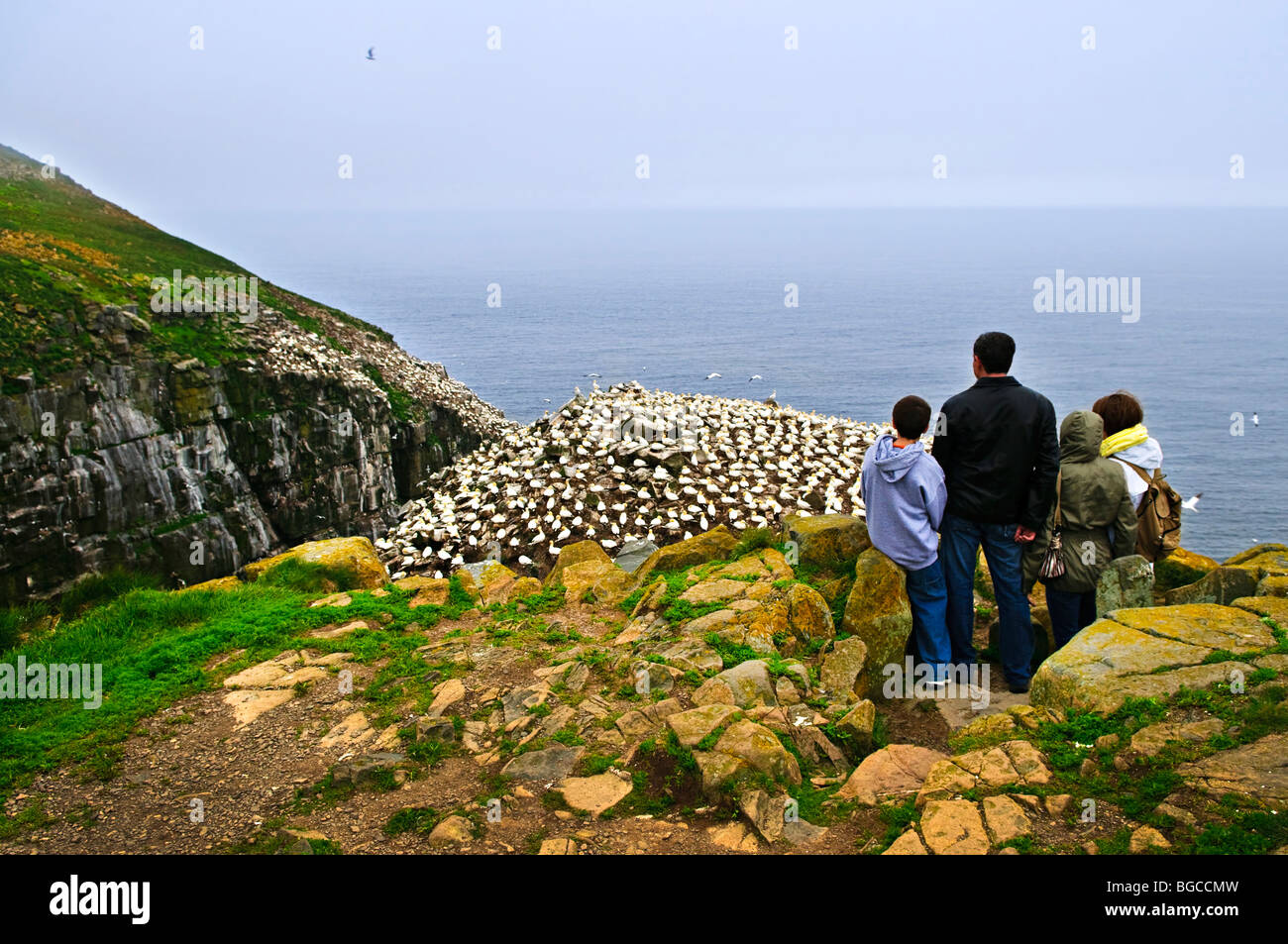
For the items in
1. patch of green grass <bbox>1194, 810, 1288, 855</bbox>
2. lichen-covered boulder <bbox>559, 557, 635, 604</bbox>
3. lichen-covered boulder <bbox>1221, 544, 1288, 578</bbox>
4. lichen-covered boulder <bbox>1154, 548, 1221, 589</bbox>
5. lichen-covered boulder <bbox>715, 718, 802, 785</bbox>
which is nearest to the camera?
patch of green grass <bbox>1194, 810, 1288, 855</bbox>

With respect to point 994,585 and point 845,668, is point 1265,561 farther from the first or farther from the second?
point 845,668

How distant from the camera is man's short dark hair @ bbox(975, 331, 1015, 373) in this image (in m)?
8.34

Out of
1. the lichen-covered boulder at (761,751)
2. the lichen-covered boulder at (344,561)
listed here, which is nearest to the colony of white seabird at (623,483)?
the lichen-covered boulder at (344,561)

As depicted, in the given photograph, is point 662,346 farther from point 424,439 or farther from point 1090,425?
point 1090,425

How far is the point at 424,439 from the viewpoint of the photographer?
38250 millimetres

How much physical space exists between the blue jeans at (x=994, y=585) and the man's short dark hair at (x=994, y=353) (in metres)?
1.64

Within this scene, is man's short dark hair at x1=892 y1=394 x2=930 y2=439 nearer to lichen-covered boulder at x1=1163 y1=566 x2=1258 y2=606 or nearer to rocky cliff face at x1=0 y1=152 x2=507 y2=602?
lichen-covered boulder at x1=1163 y1=566 x2=1258 y2=606

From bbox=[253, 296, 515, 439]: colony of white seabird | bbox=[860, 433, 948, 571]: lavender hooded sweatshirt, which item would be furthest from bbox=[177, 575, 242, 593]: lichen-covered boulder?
bbox=[253, 296, 515, 439]: colony of white seabird

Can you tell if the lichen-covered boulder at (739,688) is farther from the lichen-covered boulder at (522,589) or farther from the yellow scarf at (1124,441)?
the lichen-covered boulder at (522,589)

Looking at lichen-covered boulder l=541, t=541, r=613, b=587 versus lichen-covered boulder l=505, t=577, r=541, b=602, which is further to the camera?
lichen-covered boulder l=541, t=541, r=613, b=587

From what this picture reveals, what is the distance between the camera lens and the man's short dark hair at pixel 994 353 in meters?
8.34

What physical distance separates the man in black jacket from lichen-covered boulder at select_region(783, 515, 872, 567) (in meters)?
1.76

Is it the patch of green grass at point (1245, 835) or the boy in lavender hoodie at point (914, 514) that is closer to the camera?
the patch of green grass at point (1245, 835)
